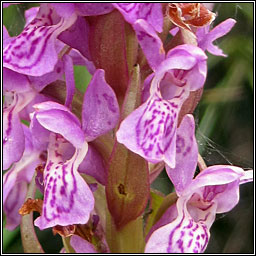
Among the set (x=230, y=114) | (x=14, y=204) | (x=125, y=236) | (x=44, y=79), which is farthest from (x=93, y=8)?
(x=230, y=114)

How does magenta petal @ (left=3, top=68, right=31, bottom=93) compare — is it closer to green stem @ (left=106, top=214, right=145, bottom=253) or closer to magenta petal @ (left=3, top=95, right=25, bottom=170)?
magenta petal @ (left=3, top=95, right=25, bottom=170)

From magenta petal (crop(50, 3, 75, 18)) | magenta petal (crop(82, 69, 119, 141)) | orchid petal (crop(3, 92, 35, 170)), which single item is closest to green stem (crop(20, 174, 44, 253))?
orchid petal (crop(3, 92, 35, 170))

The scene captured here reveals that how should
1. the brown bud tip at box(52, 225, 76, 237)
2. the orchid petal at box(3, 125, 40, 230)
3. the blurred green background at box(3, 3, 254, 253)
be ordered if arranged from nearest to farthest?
1. the brown bud tip at box(52, 225, 76, 237)
2. the orchid petal at box(3, 125, 40, 230)
3. the blurred green background at box(3, 3, 254, 253)

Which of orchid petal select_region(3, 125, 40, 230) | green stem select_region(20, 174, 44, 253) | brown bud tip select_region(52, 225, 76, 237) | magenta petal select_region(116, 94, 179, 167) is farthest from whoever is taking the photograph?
orchid petal select_region(3, 125, 40, 230)

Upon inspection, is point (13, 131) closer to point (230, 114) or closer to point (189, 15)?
point (189, 15)

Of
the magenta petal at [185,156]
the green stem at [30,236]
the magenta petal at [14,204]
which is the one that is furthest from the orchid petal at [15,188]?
the magenta petal at [185,156]

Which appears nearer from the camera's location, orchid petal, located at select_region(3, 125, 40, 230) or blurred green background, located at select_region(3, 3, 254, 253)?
orchid petal, located at select_region(3, 125, 40, 230)
